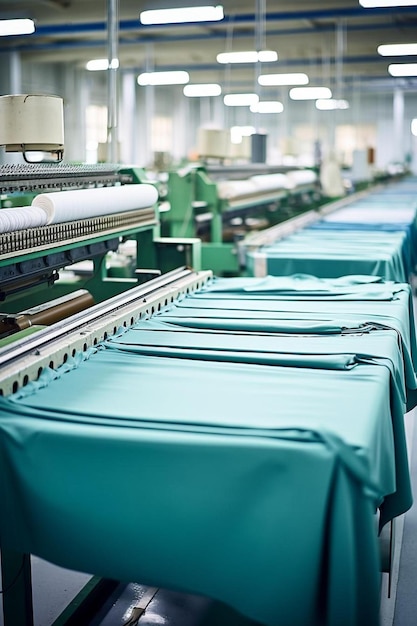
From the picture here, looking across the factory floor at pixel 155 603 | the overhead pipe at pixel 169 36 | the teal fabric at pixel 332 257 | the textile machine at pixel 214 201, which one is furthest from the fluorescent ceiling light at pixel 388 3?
the overhead pipe at pixel 169 36

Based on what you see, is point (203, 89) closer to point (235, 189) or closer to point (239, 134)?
point (239, 134)

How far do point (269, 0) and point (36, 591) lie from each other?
1071 centimetres

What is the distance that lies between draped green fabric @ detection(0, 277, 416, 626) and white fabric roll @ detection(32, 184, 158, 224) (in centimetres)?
85

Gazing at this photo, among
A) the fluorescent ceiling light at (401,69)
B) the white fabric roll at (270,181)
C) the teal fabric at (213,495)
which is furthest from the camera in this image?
the fluorescent ceiling light at (401,69)

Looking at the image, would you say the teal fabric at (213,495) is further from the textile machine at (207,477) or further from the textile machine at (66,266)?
the textile machine at (66,266)

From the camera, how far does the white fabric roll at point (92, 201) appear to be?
9.41 ft

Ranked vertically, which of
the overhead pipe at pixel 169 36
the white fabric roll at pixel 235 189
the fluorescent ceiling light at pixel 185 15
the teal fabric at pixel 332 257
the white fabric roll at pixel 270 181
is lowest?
the teal fabric at pixel 332 257

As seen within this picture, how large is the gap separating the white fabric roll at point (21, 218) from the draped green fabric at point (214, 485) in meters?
0.59

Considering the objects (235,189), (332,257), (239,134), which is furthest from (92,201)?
(239,134)

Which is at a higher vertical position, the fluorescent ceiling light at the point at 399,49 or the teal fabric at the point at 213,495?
the fluorescent ceiling light at the point at 399,49

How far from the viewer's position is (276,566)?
1704 mm

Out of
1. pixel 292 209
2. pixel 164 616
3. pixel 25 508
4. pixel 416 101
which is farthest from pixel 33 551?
pixel 416 101

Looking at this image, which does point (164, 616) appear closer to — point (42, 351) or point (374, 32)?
point (42, 351)

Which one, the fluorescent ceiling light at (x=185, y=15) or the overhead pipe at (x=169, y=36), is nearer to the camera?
the fluorescent ceiling light at (x=185, y=15)
